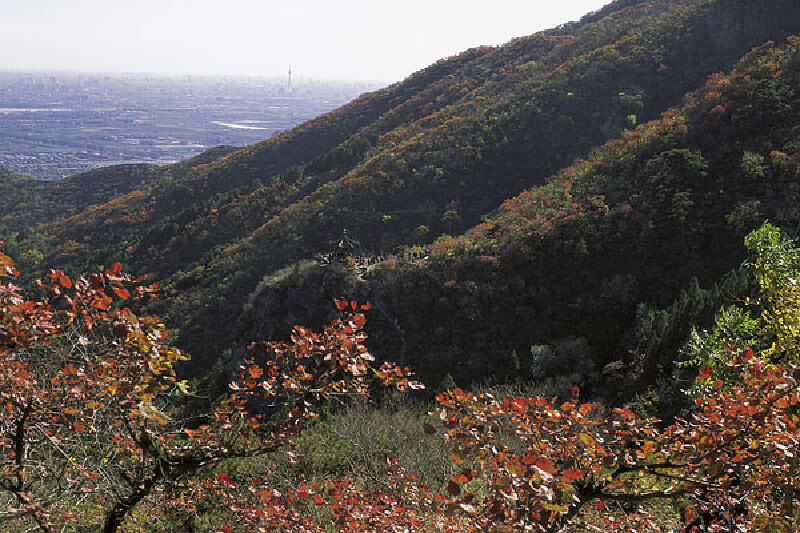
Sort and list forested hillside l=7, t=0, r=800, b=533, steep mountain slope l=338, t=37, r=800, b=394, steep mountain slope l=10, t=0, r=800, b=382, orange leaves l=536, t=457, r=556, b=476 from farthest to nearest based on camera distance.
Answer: steep mountain slope l=10, t=0, r=800, b=382 < steep mountain slope l=338, t=37, r=800, b=394 < forested hillside l=7, t=0, r=800, b=533 < orange leaves l=536, t=457, r=556, b=476

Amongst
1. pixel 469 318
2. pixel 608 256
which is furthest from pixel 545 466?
pixel 608 256

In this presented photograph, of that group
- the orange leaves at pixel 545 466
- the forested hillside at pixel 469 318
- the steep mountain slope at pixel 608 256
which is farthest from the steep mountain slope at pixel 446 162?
the orange leaves at pixel 545 466

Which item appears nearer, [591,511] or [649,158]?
[591,511]

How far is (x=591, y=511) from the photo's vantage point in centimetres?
1159

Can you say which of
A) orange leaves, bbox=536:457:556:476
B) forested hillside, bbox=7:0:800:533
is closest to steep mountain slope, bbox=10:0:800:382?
forested hillside, bbox=7:0:800:533

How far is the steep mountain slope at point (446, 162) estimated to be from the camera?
153ft

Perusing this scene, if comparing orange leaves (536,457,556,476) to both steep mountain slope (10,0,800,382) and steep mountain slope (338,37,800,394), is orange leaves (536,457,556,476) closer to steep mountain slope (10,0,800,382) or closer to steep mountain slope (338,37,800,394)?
steep mountain slope (338,37,800,394)

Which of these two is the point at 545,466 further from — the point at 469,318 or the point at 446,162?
the point at 446,162

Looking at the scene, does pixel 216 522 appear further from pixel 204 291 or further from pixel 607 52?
pixel 607 52

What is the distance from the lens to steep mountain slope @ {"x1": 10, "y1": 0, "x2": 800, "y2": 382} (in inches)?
1841

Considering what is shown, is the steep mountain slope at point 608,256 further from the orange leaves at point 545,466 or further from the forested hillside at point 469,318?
the orange leaves at point 545,466

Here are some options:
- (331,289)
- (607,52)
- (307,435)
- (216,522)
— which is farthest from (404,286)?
(607,52)

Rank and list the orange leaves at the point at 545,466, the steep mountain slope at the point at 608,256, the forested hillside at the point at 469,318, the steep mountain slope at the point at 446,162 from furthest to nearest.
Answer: the steep mountain slope at the point at 446,162
the steep mountain slope at the point at 608,256
the forested hillside at the point at 469,318
the orange leaves at the point at 545,466

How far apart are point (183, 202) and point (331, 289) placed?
5648 cm
